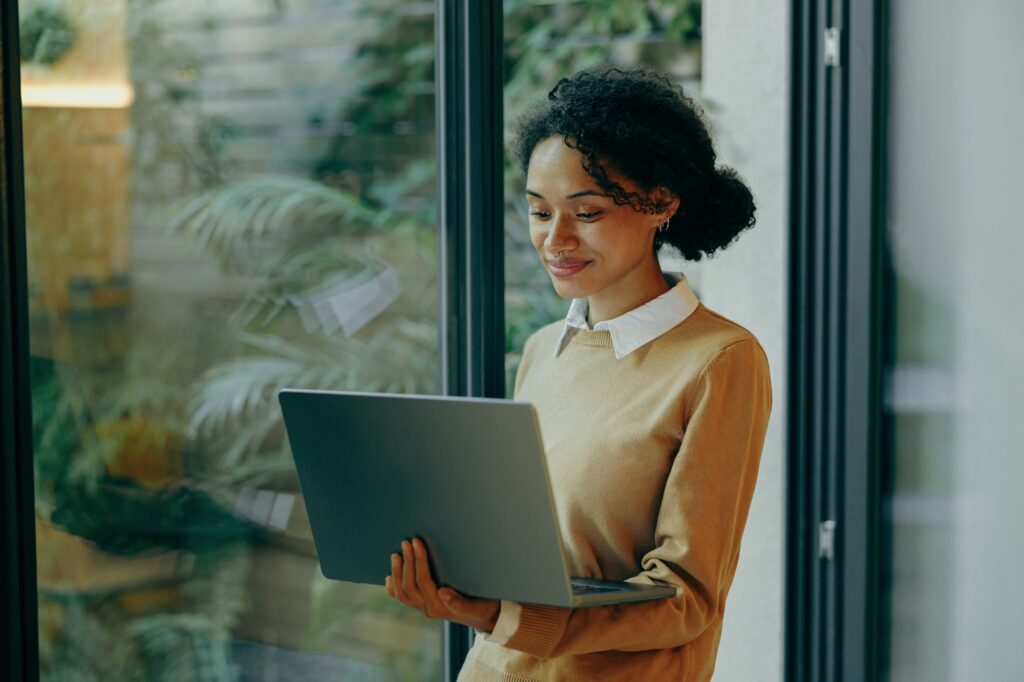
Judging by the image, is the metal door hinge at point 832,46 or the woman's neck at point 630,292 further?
the metal door hinge at point 832,46

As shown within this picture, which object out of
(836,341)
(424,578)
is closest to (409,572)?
(424,578)

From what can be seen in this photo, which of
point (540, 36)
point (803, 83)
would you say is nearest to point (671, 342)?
point (540, 36)

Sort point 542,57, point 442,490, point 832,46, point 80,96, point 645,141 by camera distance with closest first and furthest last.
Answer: point 442,490 < point 80,96 < point 645,141 < point 542,57 < point 832,46

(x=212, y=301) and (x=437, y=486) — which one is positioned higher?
(x=212, y=301)

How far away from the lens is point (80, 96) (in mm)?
1499

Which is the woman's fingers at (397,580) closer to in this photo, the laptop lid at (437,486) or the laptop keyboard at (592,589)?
the laptop lid at (437,486)

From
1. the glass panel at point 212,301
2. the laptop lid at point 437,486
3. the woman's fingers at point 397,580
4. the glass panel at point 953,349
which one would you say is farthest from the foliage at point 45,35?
the glass panel at point 953,349

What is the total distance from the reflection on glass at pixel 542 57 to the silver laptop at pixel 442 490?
0.75 m

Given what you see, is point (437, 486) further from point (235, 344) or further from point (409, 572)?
point (235, 344)

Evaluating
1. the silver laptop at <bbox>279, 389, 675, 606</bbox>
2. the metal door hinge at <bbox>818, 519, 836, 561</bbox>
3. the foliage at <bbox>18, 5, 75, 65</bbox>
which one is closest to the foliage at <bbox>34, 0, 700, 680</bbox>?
the foliage at <bbox>18, 5, 75, 65</bbox>

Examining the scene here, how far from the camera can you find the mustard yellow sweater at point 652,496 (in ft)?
4.73

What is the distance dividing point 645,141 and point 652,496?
0.46m

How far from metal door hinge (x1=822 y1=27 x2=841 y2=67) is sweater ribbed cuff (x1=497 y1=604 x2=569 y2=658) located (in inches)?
63.2

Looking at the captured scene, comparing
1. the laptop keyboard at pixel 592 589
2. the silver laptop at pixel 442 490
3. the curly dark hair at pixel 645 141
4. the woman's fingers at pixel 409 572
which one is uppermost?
the curly dark hair at pixel 645 141
